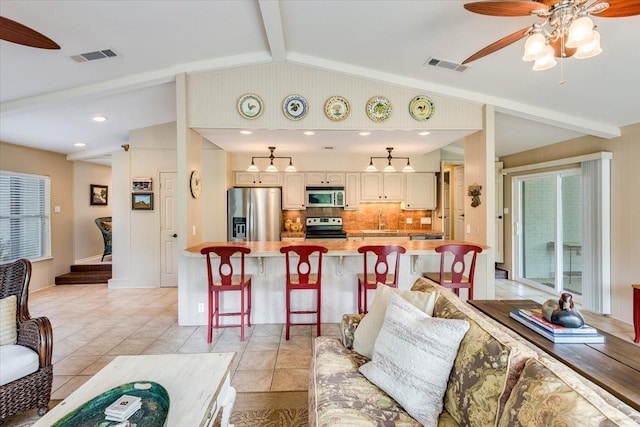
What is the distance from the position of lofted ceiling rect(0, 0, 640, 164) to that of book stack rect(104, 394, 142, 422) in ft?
8.90

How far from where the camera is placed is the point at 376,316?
6.61ft

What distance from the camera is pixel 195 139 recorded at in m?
4.07

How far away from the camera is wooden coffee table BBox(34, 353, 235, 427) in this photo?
145cm

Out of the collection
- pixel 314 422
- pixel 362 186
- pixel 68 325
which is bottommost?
pixel 68 325

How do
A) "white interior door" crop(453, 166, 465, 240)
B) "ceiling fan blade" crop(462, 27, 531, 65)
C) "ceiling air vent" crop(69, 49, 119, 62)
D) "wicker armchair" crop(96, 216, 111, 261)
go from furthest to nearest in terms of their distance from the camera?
"wicker armchair" crop(96, 216, 111, 261) → "white interior door" crop(453, 166, 465, 240) → "ceiling air vent" crop(69, 49, 119, 62) → "ceiling fan blade" crop(462, 27, 531, 65)

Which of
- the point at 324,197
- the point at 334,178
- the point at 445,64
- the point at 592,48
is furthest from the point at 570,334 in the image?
the point at 334,178

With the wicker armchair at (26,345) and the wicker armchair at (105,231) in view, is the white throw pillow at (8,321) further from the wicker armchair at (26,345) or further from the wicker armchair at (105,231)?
the wicker armchair at (105,231)

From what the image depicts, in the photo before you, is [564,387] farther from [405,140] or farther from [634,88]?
[405,140]

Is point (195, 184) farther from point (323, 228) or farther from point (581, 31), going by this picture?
point (581, 31)

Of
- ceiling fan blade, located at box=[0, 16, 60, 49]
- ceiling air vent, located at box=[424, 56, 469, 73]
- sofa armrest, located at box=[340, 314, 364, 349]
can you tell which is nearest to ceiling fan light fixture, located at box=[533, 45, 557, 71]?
ceiling air vent, located at box=[424, 56, 469, 73]

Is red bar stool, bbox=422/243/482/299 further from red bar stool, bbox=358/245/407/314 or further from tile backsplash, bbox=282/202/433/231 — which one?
tile backsplash, bbox=282/202/433/231

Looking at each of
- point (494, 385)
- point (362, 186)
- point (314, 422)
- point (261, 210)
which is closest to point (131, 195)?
point (261, 210)

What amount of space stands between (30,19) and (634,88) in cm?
535

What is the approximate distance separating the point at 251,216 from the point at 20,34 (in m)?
4.10
